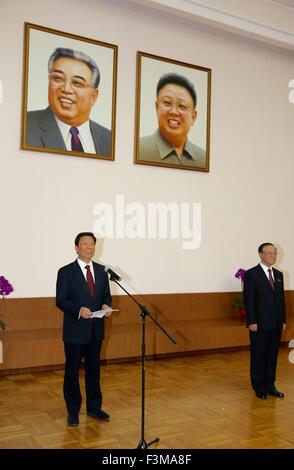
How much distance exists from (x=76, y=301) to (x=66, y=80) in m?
3.69

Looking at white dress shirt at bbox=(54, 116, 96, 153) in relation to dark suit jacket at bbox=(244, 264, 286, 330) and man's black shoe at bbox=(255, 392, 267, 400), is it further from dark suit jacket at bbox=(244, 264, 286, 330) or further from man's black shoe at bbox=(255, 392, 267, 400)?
man's black shoe at bbox=(255, 392, 267, 400)

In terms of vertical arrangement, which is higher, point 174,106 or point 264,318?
point 174,106

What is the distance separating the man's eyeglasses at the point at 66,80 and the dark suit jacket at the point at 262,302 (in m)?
3.49

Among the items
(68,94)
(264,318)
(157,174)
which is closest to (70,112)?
(68,94)

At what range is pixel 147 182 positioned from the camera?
7.52 m

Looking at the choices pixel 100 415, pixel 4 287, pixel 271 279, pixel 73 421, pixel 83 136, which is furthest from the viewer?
pixel 83 136

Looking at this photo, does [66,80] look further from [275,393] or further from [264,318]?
[275,393]

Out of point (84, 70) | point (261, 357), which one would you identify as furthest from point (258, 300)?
point (84, 70)

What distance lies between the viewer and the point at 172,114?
7.71 metres

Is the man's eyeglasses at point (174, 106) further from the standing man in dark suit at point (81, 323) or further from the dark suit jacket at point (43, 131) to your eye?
the standing man in dark suit at point (81, 323)

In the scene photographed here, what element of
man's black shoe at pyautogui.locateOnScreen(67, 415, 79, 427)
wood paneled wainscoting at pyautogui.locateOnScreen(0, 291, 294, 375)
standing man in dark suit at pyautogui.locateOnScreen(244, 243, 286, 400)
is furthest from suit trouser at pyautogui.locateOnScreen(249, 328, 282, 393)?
man's black shoe at pyautogui.locateOnScreen(67, 415, 79, 427)

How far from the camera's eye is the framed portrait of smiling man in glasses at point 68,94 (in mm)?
6570

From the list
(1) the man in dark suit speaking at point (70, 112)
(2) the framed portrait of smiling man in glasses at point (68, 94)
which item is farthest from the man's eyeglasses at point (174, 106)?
(1) the man in dark suit speaking at point (70, 112)

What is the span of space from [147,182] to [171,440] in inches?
169
